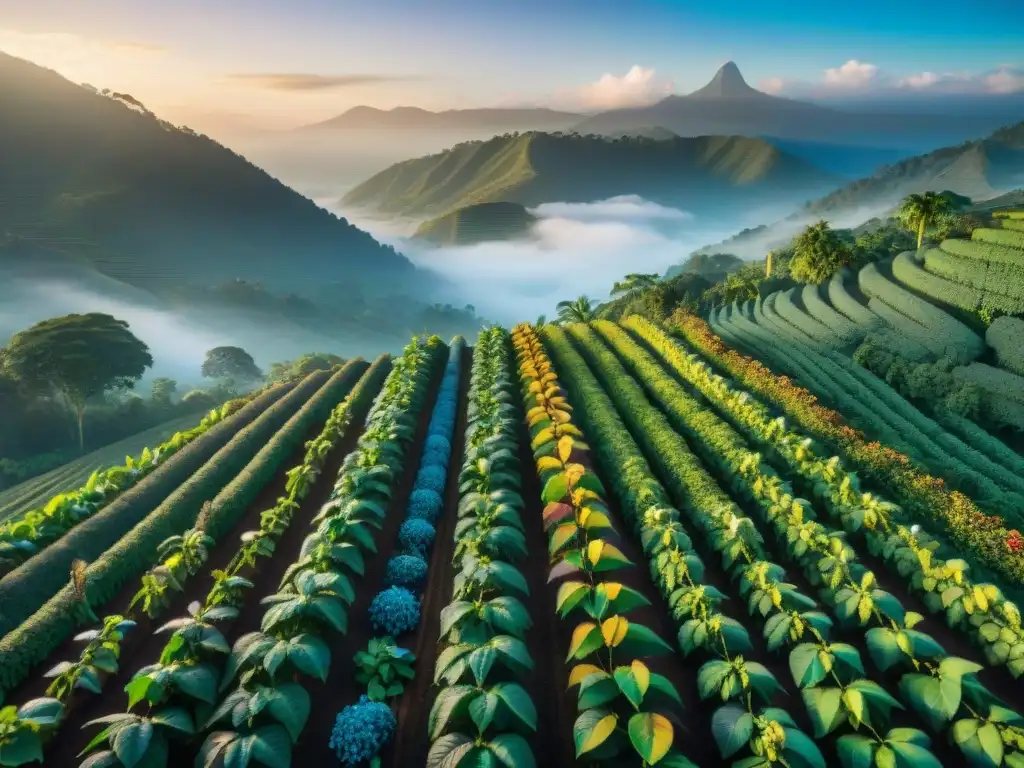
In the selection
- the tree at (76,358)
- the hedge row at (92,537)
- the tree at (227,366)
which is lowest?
the tree at (227,366)

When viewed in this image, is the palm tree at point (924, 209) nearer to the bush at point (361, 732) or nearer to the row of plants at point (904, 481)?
the row of plants at point (904, 481)

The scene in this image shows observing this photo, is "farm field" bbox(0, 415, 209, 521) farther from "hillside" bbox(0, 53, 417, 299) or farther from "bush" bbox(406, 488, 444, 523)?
"hillside" bbox(0, 53, 417, 299)

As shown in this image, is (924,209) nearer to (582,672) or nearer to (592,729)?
(582,672)

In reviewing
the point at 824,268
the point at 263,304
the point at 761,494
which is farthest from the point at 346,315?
the point at 761,494

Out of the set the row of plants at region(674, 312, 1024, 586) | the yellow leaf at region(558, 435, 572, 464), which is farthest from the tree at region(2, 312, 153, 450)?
the row of plants at region(674, 312, 1024, 586)

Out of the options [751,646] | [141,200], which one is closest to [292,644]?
[751,646]

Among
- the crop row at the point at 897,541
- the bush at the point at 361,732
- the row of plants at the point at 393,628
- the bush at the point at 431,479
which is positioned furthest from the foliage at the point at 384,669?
the crop row at the point at 897,541
